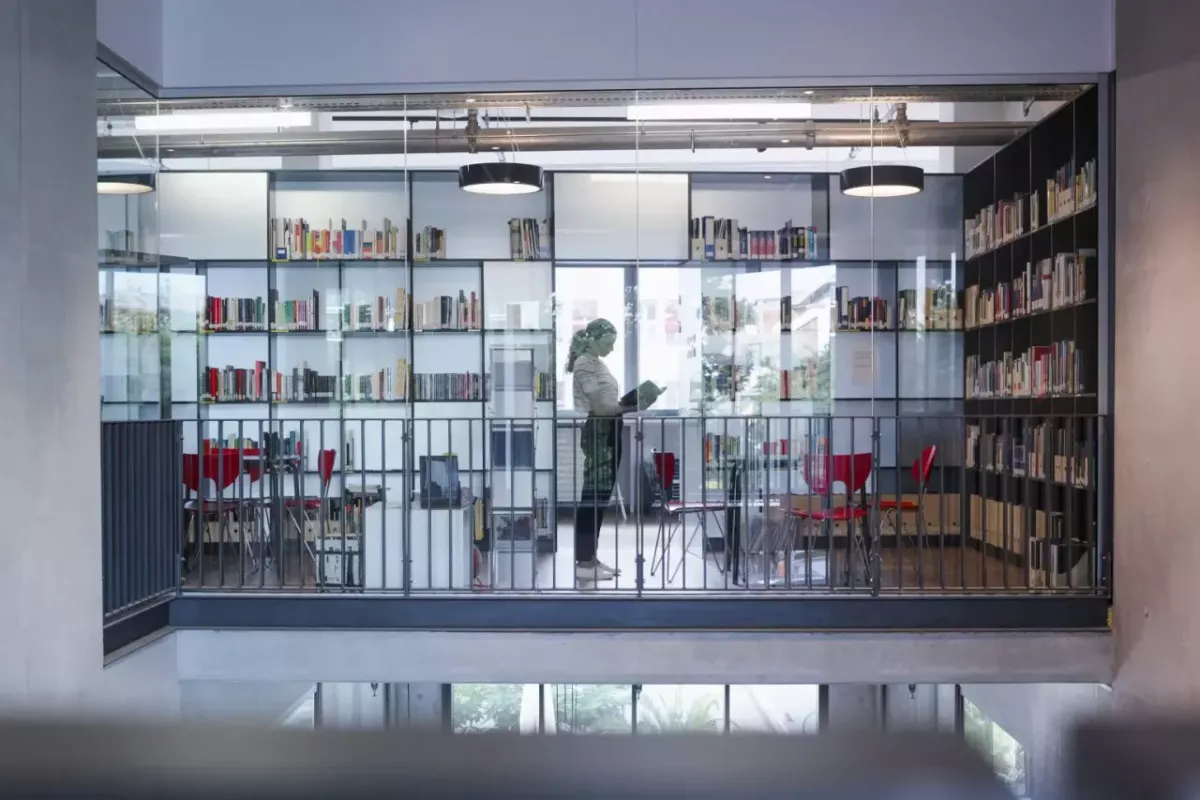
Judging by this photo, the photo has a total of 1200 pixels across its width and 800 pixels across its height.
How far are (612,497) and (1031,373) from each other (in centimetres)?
278

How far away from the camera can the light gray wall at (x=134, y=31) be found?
5.63m

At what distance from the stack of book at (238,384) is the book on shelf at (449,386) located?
38.5 inches

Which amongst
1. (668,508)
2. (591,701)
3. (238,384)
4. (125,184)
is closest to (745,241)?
(668,508)

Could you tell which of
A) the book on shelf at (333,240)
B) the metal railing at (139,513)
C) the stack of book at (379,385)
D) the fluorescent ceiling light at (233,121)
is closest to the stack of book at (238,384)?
the stack of book at (379,385)

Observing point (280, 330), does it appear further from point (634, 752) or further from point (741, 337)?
point (634, 752)

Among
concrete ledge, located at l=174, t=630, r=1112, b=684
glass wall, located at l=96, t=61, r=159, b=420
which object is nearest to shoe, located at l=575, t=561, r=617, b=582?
concrete ledge, located at l=174, t=630, r=1112, b=684

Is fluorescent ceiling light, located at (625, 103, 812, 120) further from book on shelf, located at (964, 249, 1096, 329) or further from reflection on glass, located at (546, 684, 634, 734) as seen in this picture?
reflection on glass, located at (546, 684, 634, 734)

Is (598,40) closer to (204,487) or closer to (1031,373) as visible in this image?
(1031,373)

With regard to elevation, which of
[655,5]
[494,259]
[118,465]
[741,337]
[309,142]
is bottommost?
[118,465]

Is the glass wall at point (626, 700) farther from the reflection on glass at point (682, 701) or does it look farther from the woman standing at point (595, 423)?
the woman standing at point (595, 423)
